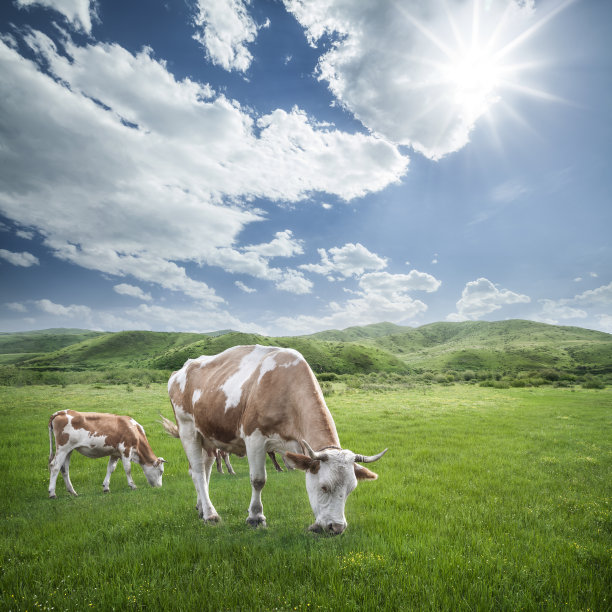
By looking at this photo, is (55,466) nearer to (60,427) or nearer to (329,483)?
(60,427)

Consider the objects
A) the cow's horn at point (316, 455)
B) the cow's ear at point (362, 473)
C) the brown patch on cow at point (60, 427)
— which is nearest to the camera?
the cow's horn at point (316, 455)

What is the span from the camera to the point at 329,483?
4.95m

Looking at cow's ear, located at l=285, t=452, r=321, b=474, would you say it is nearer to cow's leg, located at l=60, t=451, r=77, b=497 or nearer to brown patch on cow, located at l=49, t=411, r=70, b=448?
cow's leg, located at l=60, t=451, r=77, b=497

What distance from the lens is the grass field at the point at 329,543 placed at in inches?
152

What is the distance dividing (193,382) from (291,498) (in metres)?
3.78

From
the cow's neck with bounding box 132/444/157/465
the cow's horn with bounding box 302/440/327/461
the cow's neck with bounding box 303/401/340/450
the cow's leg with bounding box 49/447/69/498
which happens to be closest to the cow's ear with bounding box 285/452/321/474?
the cow's horn with bounding box 302/440/327/461

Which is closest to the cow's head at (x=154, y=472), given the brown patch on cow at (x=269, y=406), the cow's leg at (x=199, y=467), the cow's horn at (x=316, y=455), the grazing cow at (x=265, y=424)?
the cow's leg at (x=199, y=467)

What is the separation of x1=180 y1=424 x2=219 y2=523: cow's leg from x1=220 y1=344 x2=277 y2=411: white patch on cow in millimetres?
1847

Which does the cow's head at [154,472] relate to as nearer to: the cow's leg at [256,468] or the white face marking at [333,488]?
the cow's leg at [256,468]

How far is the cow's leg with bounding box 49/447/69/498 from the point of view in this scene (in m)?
9.08

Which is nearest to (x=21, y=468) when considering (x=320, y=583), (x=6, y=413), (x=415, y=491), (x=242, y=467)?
(x=242, y=467)

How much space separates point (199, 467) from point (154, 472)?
4584mm

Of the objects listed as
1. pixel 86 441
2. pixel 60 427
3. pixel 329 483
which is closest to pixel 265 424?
pixel 329 483

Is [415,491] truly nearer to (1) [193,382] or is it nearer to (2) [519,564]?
(2) [519,564]
